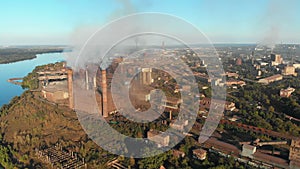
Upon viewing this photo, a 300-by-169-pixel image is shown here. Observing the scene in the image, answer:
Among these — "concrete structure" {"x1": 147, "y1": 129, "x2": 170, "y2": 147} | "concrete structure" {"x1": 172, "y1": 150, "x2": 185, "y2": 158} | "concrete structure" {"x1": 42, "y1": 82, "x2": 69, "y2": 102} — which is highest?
"concrete structure" {"x1": 42, "y1": 82, "x2": 69, "y2": 102}

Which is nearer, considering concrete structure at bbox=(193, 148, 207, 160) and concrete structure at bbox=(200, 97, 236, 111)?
concrete structure at bbox=(193, 148, 207, 160)

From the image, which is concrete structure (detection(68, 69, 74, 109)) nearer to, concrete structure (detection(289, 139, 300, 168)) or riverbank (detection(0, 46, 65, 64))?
concrete structure (detection(289, 139, 300, 168))

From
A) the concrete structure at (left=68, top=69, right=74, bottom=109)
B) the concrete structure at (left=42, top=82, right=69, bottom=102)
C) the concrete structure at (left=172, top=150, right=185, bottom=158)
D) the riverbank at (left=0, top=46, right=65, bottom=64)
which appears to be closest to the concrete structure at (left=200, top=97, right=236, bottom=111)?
the concrete structure at (left=172, top=150, right=185, bottom=158)

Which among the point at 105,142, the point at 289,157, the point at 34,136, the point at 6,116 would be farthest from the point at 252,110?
the point at 6,116

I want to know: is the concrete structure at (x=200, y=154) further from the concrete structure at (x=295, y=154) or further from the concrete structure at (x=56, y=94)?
the concrete structure at (x=56, y=94)

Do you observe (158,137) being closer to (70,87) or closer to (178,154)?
(178,154)

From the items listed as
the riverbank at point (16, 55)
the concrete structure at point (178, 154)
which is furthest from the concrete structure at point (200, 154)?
the riverbank at point (16, 55)

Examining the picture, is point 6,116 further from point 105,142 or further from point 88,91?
point 105,142
